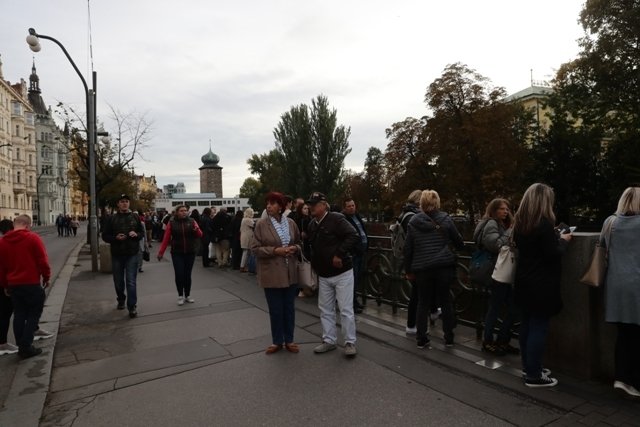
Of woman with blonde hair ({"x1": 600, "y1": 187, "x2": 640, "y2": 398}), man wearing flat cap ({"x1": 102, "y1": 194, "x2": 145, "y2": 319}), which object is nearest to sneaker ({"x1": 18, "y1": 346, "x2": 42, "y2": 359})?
man wearing flat cap ({"x1": 102, "y1": 194, "x2": 145, "y2": 319})

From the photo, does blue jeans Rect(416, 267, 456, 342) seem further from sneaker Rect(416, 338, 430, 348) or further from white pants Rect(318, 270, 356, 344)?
white pants Rect(318, 270, 356, 344)

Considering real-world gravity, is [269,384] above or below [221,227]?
below

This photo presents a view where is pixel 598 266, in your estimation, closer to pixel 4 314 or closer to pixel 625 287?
pixel 625 287

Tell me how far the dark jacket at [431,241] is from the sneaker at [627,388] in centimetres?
188

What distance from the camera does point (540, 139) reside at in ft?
79.3

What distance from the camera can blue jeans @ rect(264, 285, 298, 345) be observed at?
5.42 meters

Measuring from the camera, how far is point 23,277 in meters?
5.44

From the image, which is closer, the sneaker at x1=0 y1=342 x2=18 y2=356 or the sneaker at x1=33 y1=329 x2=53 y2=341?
the sneaker at x1=0 y1=342 x2=18 y2=356

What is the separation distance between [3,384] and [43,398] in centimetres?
77

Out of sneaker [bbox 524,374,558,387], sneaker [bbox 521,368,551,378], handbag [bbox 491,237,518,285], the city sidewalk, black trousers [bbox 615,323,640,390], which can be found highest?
handbag [bbox 491,237,518,285]

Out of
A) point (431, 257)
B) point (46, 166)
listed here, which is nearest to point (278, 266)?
point (431, 257)

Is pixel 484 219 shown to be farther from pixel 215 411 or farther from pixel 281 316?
pixel 215 411

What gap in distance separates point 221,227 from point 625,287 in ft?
35.8

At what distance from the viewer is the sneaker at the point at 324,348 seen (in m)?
5.32
